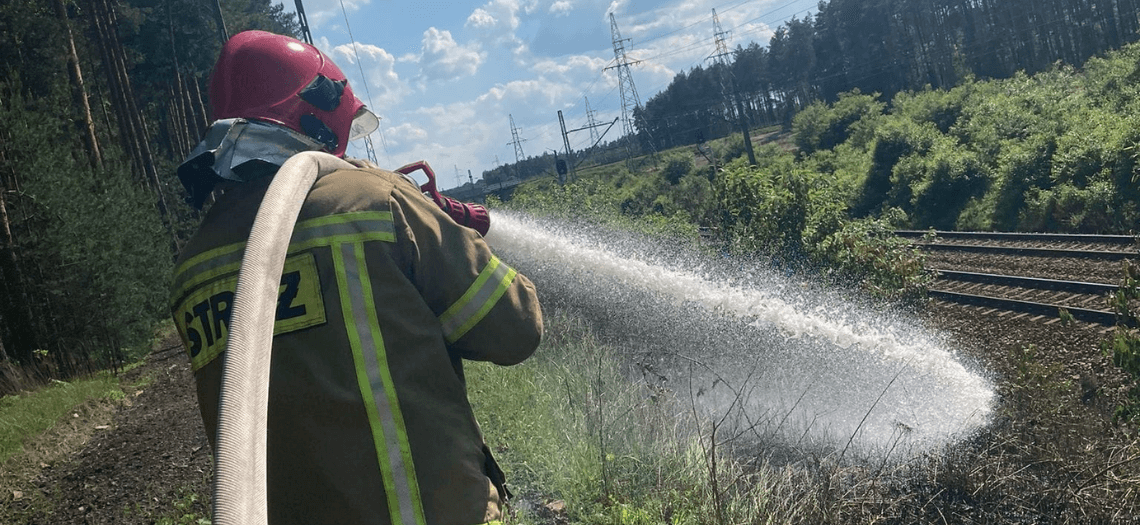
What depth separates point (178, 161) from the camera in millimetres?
28312

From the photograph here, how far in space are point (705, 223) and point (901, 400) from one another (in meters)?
16.3

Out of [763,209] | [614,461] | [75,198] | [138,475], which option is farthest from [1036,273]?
[75,198]

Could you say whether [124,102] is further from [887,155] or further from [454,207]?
[887,155]

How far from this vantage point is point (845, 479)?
4715mm

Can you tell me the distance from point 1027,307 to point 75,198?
15.2 metres

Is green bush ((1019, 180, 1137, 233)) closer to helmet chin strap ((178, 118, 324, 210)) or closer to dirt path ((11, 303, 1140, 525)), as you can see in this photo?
dirt path ((11, 303, 1140, 525))

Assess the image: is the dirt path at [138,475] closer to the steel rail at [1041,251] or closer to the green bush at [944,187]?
the steel rail at [1041,251]

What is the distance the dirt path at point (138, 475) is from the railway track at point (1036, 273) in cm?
910

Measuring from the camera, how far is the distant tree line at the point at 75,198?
44.2 feet

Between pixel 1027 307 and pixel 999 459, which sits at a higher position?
pixel 999 459

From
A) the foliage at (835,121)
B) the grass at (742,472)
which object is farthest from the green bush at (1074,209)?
the foliage at (835,121)

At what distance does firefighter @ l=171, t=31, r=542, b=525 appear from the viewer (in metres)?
1.72

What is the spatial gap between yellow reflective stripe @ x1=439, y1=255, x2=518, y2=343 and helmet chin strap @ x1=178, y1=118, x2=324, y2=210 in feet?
1.85

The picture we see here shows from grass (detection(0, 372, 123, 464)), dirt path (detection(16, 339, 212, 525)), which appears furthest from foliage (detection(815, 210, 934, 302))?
grass (detection(0, 372, 123, 464))
